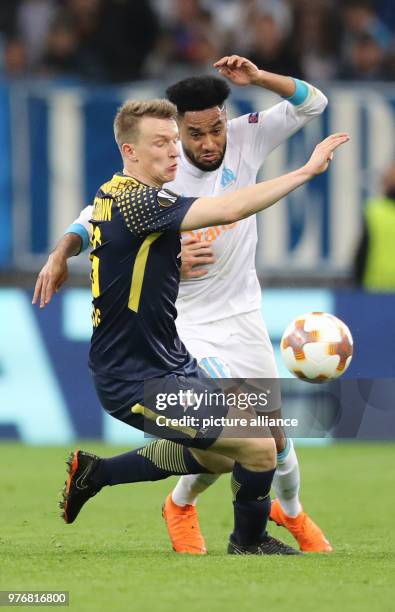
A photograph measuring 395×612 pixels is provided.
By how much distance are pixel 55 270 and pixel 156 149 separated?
0.82 meters

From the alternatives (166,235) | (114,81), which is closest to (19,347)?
Answer: (114,81)

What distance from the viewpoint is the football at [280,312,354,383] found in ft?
21.6

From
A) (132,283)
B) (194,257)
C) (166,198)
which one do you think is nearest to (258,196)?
(166,198)

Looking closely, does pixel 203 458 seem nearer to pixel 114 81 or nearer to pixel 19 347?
pixel 19 347

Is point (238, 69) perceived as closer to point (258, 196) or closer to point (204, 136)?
point (204, 136)

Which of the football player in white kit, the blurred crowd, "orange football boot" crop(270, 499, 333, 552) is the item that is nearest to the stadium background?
the blurred crowd

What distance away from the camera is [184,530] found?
6.77 metres

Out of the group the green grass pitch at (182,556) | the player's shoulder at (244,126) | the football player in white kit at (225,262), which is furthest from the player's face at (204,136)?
the green grass pitch at (182,556)

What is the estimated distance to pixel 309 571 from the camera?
584 centimetres

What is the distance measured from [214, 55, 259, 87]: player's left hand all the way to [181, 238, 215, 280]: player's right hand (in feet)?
2.74

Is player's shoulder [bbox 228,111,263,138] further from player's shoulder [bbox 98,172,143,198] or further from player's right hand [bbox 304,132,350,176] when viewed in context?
player's right hand [bbox 304,132,350,176]

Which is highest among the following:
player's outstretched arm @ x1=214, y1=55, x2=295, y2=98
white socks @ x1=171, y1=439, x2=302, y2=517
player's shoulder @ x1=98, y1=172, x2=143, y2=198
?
player's outstretched arm @ x1=214, y1=55, x2=295, y2=98

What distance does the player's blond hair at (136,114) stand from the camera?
19.8 ft

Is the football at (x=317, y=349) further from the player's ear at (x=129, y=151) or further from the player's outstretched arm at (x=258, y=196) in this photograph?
the player's ear at (x=129, y=151)
